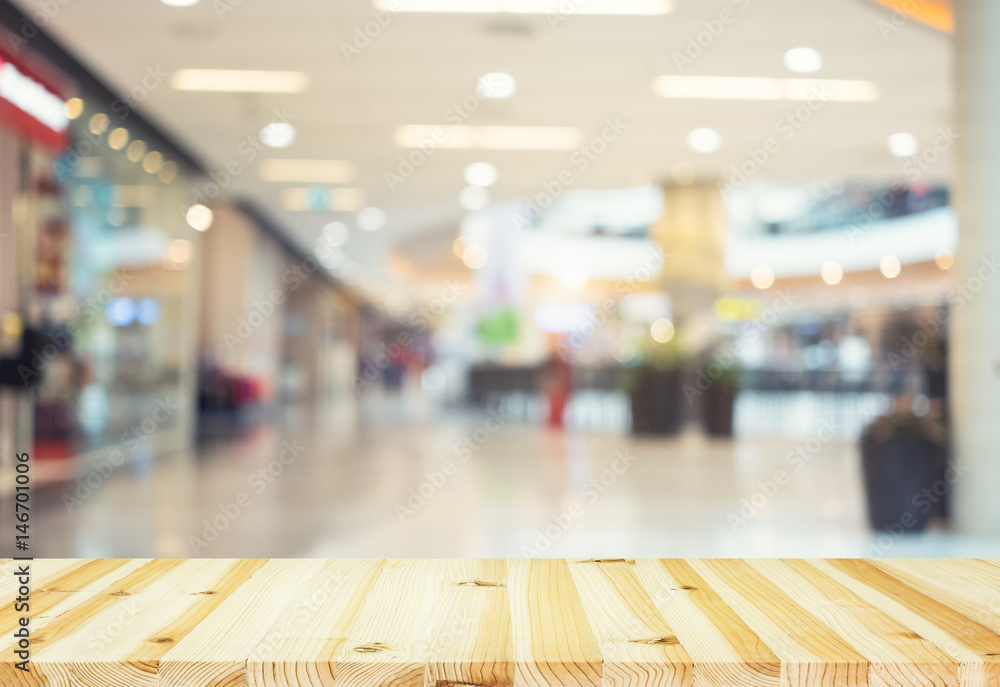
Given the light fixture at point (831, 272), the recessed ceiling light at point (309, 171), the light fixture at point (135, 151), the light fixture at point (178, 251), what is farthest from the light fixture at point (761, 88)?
the light fixture at point (831, 272)

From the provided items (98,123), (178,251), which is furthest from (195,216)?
(98,123)

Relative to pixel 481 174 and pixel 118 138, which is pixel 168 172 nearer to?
pixel 118 138

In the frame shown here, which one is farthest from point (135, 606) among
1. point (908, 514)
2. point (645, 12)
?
point (645, 12)

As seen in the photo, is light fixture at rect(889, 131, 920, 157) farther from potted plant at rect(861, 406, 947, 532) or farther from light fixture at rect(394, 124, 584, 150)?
potted plant at rect(861, 406, 947, 532)

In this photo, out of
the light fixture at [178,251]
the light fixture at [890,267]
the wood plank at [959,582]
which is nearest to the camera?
the wood plank at [959,582]

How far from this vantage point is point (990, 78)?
4.62 m

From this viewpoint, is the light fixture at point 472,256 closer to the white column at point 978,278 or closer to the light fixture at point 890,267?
the light fixture at point 890,267

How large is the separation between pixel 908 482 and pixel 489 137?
5.28m

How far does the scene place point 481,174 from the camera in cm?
1029

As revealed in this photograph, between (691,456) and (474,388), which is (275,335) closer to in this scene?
(474,388)

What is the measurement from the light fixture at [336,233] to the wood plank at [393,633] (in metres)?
14.0

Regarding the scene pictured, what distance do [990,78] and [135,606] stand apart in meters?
5.01

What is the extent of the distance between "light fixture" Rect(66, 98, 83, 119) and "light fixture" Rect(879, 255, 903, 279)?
1956 centimetres

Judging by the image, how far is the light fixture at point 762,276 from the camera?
25000 millimetres
